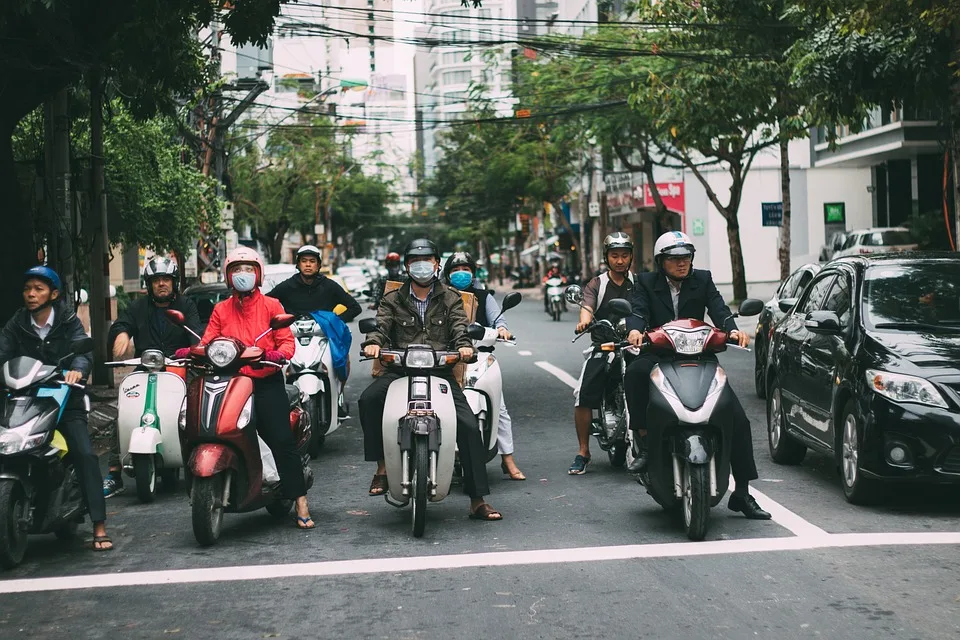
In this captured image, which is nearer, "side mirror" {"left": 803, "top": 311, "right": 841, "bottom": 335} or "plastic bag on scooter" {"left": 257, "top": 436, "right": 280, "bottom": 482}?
"plastic bag on scooter" {"left": 257, "top": 436, "right": 280, "bottom": 482}

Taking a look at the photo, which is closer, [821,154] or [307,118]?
[821,154]

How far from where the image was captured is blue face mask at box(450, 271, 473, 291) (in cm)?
991

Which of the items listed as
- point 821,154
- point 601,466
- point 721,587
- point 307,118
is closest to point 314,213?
point 307,118

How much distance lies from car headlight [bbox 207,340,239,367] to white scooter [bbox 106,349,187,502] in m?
1.81

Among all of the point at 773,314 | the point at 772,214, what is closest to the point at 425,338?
the point at 773,314

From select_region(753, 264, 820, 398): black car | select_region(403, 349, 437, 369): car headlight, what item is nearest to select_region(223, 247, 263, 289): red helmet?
select_region(403, 349, 437, 369): car headlight

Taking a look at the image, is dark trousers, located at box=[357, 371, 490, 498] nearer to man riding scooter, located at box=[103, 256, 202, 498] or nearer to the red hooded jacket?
the red hooded jacket

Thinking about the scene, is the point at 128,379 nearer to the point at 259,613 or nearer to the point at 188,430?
the point at 188,430

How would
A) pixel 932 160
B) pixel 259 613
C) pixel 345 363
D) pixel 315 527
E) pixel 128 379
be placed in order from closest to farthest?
pixel 259 613
pixel 315 527
pixel 128 379
pixel 345 363
pixel 932 160

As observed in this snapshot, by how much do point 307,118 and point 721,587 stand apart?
53905mm

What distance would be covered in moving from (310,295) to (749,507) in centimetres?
525

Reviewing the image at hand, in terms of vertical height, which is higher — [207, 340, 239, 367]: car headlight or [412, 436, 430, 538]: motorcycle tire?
[207, 340, 239, 367]: car headlight

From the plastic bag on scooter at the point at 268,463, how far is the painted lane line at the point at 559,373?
9.26 meters

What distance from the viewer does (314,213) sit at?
69.5 metres
